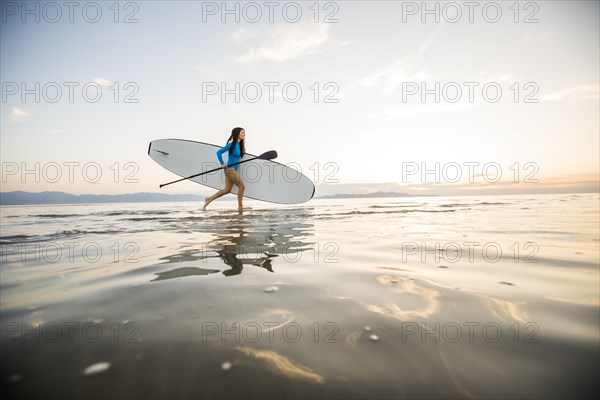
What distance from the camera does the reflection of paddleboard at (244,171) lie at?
32.0 ft

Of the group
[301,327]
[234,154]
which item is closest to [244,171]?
[234,154]

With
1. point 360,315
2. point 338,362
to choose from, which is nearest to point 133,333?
point 338,362

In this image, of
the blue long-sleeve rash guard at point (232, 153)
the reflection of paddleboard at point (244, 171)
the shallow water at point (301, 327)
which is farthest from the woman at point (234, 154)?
the shallow water at point (301, 327)

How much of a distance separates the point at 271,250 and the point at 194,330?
1.71 m

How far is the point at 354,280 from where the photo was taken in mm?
1888

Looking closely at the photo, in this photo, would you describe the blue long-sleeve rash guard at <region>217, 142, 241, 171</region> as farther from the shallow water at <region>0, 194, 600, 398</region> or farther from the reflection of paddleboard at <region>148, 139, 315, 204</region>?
the shallow water at <region>0, 194, 600, 398</region>

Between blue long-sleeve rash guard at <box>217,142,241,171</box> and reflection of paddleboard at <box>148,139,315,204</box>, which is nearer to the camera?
blue long-sleeve rash guard at <box>217,142,241,171</box>

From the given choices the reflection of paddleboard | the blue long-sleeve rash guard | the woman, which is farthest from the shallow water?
the reflection of paddleboard

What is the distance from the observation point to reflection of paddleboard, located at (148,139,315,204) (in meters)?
9.76

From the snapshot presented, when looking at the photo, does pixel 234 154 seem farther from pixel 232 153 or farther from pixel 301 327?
pixel 301 327

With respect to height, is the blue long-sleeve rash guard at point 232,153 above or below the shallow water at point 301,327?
above

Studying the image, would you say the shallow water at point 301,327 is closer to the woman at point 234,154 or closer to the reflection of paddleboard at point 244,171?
the woman at point 234,154

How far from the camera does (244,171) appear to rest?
10.2 m

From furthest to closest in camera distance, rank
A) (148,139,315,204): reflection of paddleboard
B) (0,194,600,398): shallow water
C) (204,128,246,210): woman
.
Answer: (148,139,315,204): reflection of paddleboard → (204,128,246,210): woman → (0,194,600,398): shallow water
